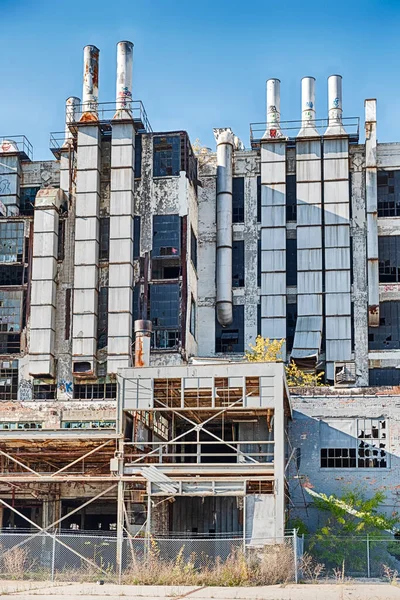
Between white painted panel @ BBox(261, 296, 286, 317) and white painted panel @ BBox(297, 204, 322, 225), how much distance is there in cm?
428

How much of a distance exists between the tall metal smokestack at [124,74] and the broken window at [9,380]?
580 inches

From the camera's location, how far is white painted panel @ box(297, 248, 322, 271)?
2003 inches

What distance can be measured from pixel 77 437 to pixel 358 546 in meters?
11.0

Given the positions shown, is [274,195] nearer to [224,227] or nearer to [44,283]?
[224,227]

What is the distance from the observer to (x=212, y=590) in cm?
2461

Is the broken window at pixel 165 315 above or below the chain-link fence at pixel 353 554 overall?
above

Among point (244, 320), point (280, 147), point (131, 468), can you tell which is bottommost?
point (131, 468)

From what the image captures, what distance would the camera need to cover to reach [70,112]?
182ft

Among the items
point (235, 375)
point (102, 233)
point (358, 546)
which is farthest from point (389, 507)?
point (102, 233)

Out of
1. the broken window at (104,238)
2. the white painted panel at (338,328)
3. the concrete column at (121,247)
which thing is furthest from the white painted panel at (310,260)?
the broken window at (104,238)

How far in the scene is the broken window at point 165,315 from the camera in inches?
1897

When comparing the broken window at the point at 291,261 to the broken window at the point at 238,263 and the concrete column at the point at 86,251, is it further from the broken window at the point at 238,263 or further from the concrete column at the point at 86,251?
the concrete column at the point at 86,251

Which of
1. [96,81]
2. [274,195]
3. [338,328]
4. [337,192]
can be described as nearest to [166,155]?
[96,81]

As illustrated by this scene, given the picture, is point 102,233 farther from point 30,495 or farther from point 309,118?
point 30,495
